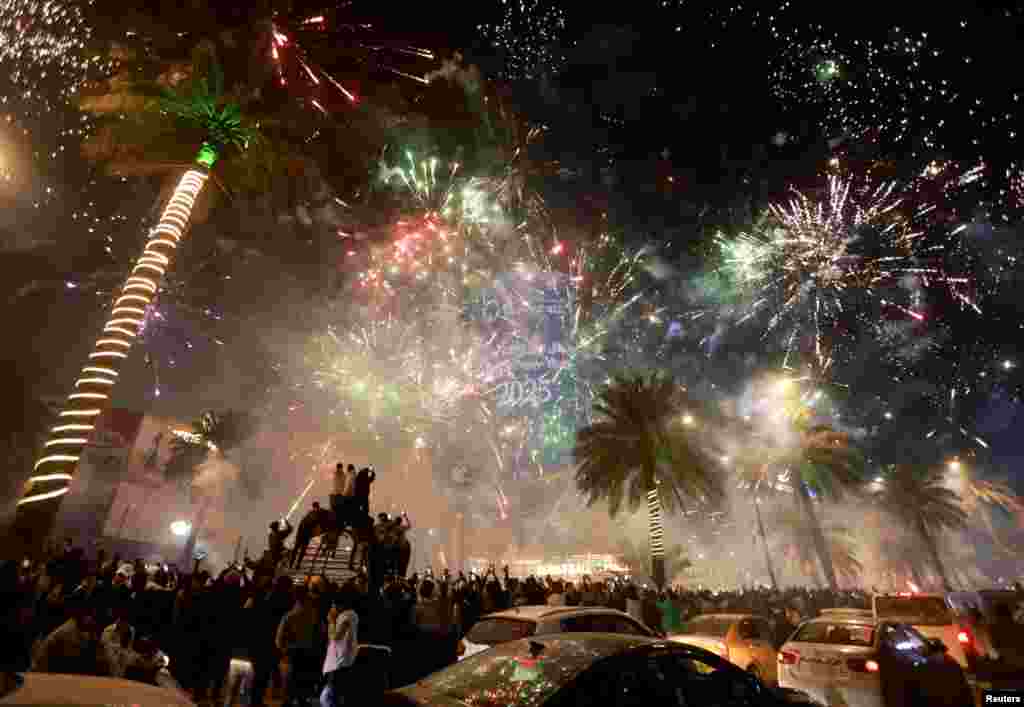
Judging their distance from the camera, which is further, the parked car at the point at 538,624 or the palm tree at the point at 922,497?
the palm tree at the point at 922,497

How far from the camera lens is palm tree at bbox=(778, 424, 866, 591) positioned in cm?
3297

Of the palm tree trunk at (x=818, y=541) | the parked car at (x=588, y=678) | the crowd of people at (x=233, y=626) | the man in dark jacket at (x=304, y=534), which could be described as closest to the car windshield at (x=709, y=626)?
the crowd of people at (x=233, y=626)

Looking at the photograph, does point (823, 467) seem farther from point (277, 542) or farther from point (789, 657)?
point (277, 542)

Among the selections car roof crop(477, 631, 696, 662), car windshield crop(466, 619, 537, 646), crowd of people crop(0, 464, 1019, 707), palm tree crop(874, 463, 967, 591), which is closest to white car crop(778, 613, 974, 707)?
car windshield crop(466, 619, 537, 646)

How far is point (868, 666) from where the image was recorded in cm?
758

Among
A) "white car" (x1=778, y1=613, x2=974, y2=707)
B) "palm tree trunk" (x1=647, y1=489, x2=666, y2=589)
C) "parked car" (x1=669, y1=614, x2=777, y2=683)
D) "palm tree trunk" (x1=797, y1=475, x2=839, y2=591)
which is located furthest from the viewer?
"palm tree trunk" (x1=797, y1=475, x2=839, y2=591)

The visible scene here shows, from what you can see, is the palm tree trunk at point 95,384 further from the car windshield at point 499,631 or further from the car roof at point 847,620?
the car roof at point 847,620

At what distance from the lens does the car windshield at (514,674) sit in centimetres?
340

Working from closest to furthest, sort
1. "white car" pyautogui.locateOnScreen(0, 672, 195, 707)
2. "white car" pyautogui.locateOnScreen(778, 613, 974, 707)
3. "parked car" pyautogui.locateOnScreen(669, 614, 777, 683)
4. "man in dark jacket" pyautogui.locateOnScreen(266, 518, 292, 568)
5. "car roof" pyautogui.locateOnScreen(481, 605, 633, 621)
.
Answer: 1. "white car" pyautogui.locateOnScreen(0, 672, 195, 707)
2. "white car" pyautogui.locateOnScreen(778, 613, 974, 707)
3. "car roof" pyautogui.locateOnScreen(481, 605, 633, 621)
4. "parked car" pyautogui.locateOnScreen(669, 614, 777, 683)
5. "man in dark jacket" pyautogui.locateOnScreen(266, 518, 292, 568)

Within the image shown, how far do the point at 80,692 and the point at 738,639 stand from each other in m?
11.5

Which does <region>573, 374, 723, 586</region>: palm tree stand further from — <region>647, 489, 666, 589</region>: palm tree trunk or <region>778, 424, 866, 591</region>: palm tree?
<region>778, 424, 866, 591</region>: palm tree

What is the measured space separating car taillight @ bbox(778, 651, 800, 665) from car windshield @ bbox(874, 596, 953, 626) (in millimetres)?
4472

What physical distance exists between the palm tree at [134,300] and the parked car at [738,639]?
1424 centimetres

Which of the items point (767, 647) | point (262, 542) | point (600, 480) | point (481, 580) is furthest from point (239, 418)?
point (767, 647)
